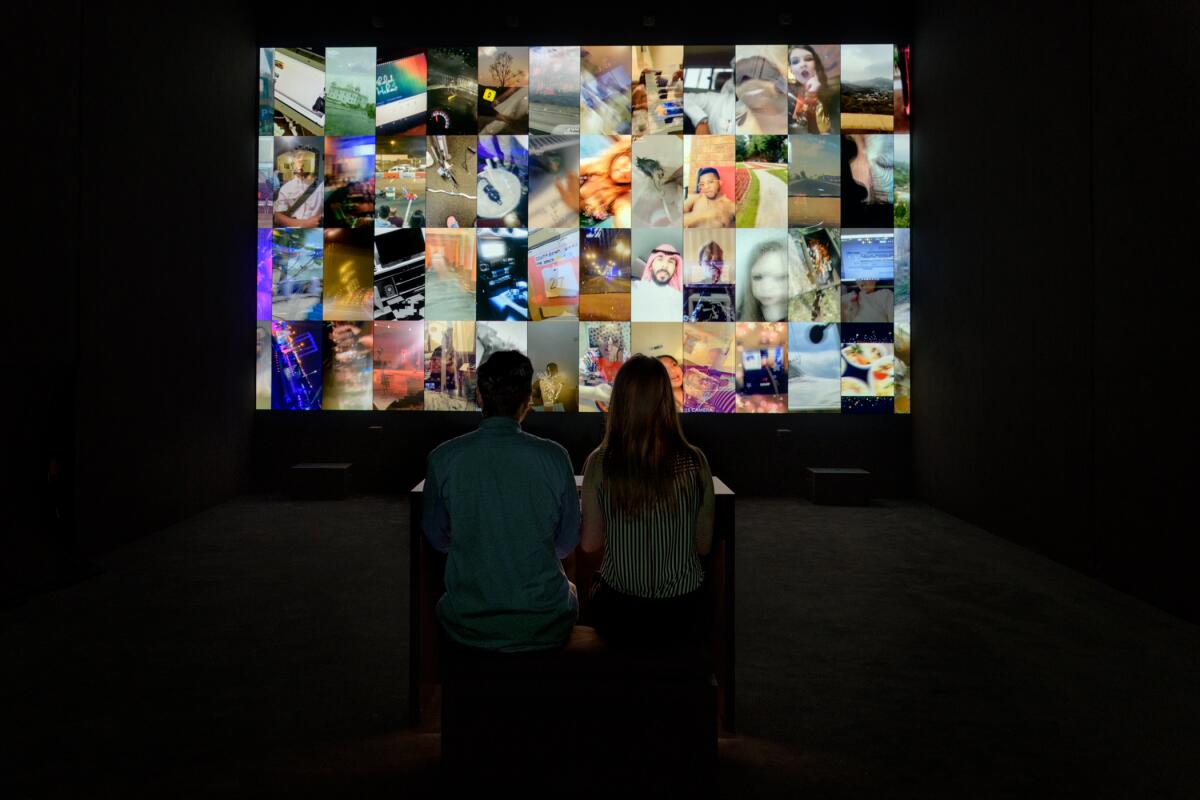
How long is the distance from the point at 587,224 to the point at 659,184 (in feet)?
2.59

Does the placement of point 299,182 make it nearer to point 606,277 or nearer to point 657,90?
point 606,277

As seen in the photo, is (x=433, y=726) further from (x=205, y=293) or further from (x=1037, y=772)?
(x=205, y=293)

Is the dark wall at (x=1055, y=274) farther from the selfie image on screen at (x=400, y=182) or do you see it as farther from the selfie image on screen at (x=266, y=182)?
the selfie image on screen at (x=266, y=182)

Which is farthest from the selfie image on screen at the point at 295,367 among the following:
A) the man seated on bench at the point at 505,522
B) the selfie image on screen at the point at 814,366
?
the man seated on bench at the point at 505,522

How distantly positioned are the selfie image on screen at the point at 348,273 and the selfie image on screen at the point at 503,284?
1.08m

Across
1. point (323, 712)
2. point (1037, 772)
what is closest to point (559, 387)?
point (323, 712)

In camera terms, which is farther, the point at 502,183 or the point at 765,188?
the point at 502,183

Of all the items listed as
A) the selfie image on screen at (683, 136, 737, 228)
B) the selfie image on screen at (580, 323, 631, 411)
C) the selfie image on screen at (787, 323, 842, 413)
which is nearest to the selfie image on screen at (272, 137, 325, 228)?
the selfie image on screen at (580, 323, 631, 411)

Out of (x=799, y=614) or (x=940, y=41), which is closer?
(x=799, y=614)

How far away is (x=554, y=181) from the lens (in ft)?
27.0

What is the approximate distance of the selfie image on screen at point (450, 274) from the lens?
8.21 metres

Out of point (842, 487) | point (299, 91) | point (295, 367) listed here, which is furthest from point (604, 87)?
point (842, 487)

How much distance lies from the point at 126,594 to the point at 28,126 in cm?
279

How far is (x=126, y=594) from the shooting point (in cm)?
451
